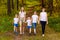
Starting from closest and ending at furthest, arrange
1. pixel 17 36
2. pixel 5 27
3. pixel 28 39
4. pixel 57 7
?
pixel 28 39
pixel 17 36
pixel 5 27
pixel 57 7

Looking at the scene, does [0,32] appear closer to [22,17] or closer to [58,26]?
[22,17]

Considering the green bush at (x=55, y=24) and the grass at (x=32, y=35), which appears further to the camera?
the green bush at (x=55, y=24)

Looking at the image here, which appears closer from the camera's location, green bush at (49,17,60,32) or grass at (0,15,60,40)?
grass at (0,15,60,40)

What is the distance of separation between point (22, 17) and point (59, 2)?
662 inches

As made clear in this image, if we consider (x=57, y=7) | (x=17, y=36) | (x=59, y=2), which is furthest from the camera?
(x=59, y=2)

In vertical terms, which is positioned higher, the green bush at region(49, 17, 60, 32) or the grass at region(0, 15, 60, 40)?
the green bush at region(49, 17, 60, 32)

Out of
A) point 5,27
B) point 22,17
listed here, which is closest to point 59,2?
point 5,27

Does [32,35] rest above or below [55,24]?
below

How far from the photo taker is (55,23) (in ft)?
67.3

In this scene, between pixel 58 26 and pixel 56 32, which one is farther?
pixel 58 26

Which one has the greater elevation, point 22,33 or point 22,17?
point 22,17

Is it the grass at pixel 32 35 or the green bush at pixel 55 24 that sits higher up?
the green bush at pixel 55 24

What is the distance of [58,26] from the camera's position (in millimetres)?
18984

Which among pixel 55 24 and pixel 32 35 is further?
pixel 55 24
